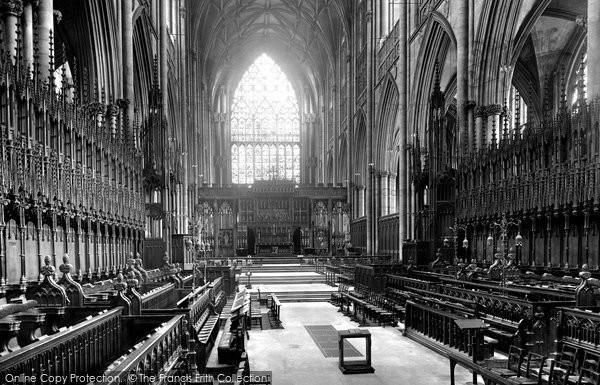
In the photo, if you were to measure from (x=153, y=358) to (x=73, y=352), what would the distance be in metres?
0.70

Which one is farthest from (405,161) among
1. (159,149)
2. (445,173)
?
(159,149)

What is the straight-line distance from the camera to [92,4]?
15.1 m

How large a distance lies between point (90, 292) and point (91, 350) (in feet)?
14.5

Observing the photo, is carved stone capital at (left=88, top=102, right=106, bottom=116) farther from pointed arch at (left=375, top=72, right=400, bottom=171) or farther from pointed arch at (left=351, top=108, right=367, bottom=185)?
pointed arch at (left=351, top=108, right=367, bottom=185)

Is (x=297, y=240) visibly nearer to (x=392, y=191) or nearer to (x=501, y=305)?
(x=392, y=191)

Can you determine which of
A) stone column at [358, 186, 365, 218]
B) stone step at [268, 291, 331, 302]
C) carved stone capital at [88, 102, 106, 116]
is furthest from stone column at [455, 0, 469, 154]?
stone column at [358, 186, 365, 218]

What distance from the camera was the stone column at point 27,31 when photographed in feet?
31.3

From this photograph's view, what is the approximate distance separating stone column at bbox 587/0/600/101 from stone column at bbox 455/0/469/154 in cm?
587

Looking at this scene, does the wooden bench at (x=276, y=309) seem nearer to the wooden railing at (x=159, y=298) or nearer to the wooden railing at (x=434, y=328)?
the wooden railing at (x=159, y=298)

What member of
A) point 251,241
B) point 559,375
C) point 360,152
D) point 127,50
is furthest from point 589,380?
point 360,152

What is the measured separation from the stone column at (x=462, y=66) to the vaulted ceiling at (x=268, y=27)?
19768 millimetres

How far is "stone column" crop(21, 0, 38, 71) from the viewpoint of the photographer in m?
9.54

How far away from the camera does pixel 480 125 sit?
16922 mm

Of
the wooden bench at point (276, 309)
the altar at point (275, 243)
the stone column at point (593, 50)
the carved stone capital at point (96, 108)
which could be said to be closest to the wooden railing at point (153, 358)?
the wooden bench at point (276, 309)
